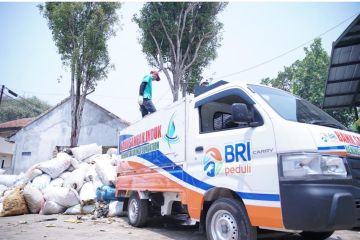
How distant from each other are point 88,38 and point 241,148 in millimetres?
17010

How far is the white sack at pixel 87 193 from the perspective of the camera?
27.1 ft

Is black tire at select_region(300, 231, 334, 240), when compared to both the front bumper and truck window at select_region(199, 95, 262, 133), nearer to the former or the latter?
the front bumper

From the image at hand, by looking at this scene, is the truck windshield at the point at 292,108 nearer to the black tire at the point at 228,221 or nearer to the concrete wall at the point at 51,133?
the black tire at the point at 228,221

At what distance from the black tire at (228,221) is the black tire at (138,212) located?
2663mm

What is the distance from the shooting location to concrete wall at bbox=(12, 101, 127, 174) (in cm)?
2164

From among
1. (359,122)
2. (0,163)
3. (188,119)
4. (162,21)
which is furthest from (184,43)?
(0,163)

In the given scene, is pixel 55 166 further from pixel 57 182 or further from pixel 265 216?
pixel 265 216

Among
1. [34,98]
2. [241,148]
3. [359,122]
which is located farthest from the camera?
[34,98]

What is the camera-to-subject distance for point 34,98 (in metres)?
62.8

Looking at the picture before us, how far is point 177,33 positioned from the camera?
17828 millimetres

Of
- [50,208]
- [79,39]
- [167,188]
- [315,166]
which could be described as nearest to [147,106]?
[167,188]

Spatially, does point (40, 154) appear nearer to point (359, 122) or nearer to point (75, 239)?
point (75, 239)

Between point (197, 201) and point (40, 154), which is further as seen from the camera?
point (40, 154)

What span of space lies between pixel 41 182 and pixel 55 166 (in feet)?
2.33
